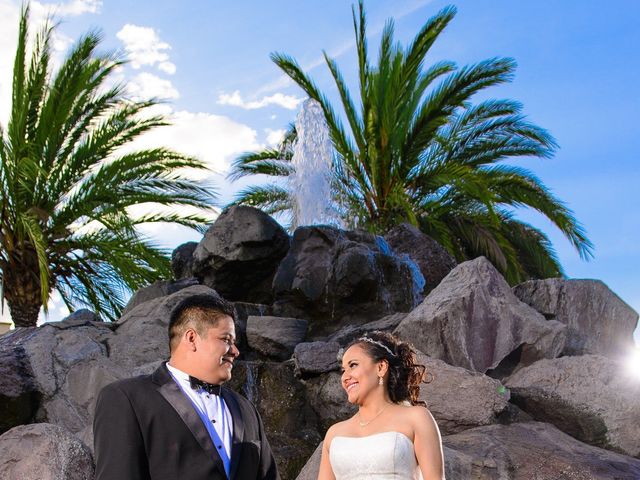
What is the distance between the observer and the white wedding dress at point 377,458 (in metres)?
3.82

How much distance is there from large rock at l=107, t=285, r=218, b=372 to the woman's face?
203 inches

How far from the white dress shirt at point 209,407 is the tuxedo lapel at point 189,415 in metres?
0.02

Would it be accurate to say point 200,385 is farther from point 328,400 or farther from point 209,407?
point 328,400

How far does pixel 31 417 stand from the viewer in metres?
8.38

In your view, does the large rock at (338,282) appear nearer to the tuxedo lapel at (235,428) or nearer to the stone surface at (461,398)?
the stone surface at (461,398)

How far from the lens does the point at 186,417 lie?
2961mm

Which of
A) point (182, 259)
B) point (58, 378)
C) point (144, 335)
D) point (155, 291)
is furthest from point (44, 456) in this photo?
point (182, 259)

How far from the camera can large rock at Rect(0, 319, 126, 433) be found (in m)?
8.28

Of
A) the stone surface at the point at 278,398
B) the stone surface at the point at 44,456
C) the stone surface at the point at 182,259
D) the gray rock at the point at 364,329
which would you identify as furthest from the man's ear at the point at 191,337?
the stone surface at the point at 182,259

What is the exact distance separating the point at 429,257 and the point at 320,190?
4.95 meters

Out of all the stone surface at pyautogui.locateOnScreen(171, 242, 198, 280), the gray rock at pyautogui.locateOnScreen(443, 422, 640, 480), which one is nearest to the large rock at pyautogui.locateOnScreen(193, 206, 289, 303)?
the stone surface at pyautogui.locateOnScreen(171, 242, 198, 280)

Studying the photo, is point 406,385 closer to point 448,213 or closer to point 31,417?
point 31,417

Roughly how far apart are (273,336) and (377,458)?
5.80m

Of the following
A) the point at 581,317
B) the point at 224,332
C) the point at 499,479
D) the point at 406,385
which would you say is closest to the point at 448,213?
the point at 581,317
